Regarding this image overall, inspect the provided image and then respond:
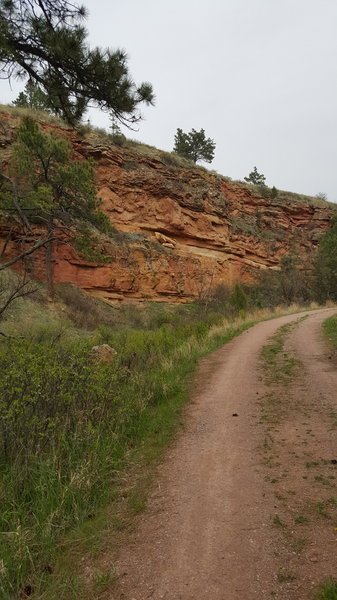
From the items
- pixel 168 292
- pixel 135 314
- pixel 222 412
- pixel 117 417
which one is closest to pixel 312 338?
pixel 222 412

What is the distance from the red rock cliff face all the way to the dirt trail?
18322mm

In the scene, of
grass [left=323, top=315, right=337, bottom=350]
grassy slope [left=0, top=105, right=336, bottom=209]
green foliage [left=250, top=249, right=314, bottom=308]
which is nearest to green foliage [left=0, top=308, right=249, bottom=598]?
grass [left=323, top=315, right=337, bottom=350]

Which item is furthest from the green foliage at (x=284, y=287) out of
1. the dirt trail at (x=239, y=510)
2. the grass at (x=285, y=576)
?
the grass at (x=285, y=576)

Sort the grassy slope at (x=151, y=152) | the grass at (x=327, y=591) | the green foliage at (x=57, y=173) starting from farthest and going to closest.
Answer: the grassy slope at (x=151, y=152), the green foliage at (x=57, y=173), the grass at (x=327, y=591)

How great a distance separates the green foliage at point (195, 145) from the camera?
4353cm

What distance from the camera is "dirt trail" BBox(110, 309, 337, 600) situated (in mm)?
2402

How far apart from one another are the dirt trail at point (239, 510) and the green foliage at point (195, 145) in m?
42.0

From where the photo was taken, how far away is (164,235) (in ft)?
95.3

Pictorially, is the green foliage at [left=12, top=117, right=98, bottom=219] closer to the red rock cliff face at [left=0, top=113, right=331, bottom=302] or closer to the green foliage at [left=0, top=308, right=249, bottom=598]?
the red rock cliff face at [left=0, top=113, right=331, bottom=302]

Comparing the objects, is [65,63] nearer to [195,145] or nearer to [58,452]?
[58,452]

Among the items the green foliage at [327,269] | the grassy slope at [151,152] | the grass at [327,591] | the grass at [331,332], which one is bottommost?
the grass at [327,591]

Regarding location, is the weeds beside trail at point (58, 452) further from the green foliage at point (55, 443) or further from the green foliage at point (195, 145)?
the green foliage at point (195, 145)

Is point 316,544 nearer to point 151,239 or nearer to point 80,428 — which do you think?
point 80,428

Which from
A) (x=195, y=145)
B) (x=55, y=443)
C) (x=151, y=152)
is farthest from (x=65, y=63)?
(x=195, y=145)
